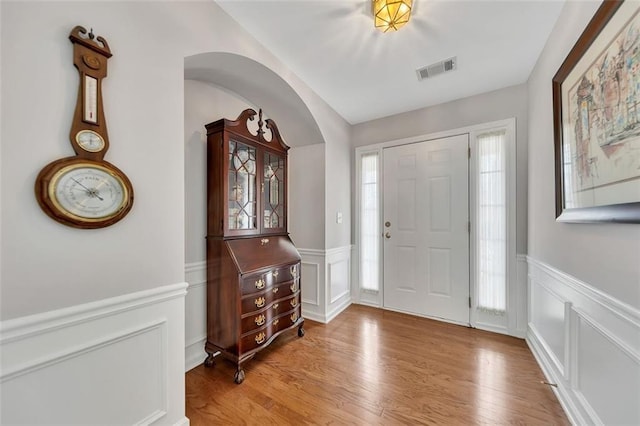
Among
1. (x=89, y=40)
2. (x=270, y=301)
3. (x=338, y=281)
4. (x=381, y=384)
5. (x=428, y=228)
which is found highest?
(x=89, y=40)

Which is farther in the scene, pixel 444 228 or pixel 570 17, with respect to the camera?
pixel 444 228

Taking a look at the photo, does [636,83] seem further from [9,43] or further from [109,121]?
[9,43]

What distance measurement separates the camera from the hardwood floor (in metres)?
1.41

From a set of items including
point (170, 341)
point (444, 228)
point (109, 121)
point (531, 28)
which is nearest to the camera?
point (109, 121)

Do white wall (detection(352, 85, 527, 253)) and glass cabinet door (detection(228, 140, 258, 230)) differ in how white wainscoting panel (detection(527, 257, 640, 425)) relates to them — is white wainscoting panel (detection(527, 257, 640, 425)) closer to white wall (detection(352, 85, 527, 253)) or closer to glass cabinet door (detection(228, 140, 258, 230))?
white wall (detection(352, 85, 527, 253))

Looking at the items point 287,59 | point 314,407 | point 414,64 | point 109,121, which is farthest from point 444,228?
point 109,121

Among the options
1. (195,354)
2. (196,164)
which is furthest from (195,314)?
(196,164)

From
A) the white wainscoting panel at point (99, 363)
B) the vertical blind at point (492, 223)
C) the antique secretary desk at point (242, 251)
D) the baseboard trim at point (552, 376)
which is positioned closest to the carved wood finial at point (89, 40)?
the antique secretary desk at point (242, 251)

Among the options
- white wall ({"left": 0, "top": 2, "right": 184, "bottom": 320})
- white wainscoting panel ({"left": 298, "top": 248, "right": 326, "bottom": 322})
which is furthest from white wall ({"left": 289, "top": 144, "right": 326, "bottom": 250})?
white wall ({"left": 0, "top": 2, "right": 184, "bottom": 320})

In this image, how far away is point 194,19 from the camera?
4.53 ft

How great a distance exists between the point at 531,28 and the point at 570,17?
0.91 ft

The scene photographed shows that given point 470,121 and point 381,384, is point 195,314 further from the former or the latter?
point 470,121

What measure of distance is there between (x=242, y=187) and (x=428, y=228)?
213 centimetres

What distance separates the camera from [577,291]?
1.31 m
